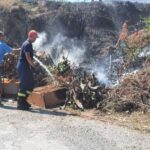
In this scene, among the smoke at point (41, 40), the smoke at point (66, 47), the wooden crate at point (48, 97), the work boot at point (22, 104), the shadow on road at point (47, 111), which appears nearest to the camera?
the shadow on road at point (47, 111)

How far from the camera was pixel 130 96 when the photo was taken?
424 inches

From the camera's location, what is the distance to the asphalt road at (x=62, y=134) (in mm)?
8039

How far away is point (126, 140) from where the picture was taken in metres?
8.41

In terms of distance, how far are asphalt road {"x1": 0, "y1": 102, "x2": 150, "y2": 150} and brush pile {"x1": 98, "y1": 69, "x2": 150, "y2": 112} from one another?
1.04 meters

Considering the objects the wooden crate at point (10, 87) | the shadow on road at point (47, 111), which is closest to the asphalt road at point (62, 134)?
the shadow on road at point (47, 111)

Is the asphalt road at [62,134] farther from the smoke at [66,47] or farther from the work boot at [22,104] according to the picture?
the smoke at [66,47]

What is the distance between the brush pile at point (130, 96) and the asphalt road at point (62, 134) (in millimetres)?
1040

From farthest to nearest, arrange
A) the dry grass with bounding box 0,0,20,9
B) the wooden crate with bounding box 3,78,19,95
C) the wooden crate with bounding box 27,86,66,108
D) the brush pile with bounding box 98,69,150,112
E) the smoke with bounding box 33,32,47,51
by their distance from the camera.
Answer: the dry grass with bounding box 0,0,20,9
the smoke with bounding box 33,32,47,51
the wooden crate with bounding box 3,78,19,95
the wooden crate with bounding box 27,86,66,108
the brush pile with bounding box 98,69,150,112

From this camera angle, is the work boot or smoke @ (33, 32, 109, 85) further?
smoke @ (33, 32, 109, 85)

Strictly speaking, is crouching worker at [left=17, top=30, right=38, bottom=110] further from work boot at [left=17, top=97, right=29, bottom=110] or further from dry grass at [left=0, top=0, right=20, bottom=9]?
dry grass at [left=0, top=0, right=20, bottom=9]

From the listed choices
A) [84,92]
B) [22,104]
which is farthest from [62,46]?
[22,104]

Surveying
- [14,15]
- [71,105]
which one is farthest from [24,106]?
[14,15]

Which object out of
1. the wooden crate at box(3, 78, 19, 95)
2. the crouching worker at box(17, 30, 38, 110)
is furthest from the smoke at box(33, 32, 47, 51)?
the crouching worker at box(17, 30, 38, 110)

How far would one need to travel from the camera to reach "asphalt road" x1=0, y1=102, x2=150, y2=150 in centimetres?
804
